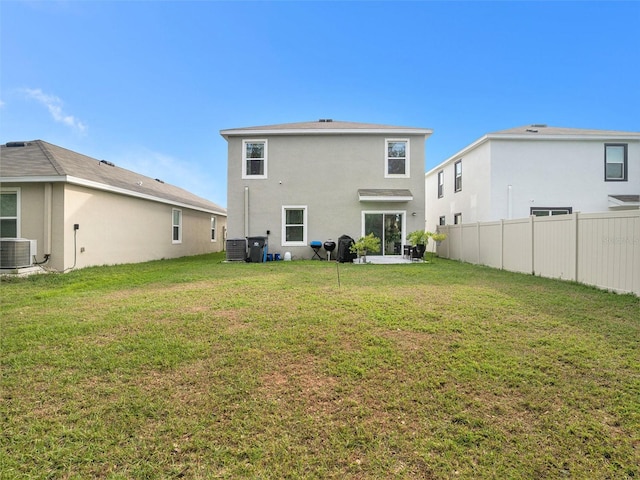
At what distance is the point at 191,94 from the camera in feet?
48.3

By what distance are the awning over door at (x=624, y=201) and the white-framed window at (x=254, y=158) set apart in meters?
15.7

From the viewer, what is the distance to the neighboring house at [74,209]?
951 cm

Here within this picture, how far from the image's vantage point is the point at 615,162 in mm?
14000

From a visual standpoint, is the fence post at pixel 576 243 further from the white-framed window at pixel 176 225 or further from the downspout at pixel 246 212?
the white-framed window at pixel 176 225


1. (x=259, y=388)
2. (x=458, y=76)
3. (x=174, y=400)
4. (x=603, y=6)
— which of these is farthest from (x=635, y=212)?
(x=458, y=76)

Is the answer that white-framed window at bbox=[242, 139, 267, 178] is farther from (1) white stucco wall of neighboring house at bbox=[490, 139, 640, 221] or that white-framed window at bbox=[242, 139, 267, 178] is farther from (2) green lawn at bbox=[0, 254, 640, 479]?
(1) white stucco wall of neighboring house at bbox=[490, 139, 640, 221]

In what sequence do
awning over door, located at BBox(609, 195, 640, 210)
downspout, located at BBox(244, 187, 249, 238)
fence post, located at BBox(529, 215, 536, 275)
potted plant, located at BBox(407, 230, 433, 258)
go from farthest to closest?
downspout, located at BBox(244, 187, 249, 238) → awning over door, located at BBox(609, 195, 640, 210) → potted plant, located at BBox(407, 230, 433, 258) → fence post, located at BBox(529, 215, 536, 275)

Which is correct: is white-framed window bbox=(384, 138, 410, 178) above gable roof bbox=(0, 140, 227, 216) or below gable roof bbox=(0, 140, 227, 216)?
above

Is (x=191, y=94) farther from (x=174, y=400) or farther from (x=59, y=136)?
(x=174, y=400)

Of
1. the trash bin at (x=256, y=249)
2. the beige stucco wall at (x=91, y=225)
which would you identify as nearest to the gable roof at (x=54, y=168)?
the beige stucco wall at (x=91, y=225)

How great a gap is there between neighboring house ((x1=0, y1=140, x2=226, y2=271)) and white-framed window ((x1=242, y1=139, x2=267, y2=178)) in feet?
14.2

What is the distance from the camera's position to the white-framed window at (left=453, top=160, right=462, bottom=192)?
17.2 meters

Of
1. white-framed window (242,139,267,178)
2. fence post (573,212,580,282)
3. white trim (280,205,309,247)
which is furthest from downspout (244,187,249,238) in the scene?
fence post (573,212,580,282)

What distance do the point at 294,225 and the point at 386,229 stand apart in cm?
415
